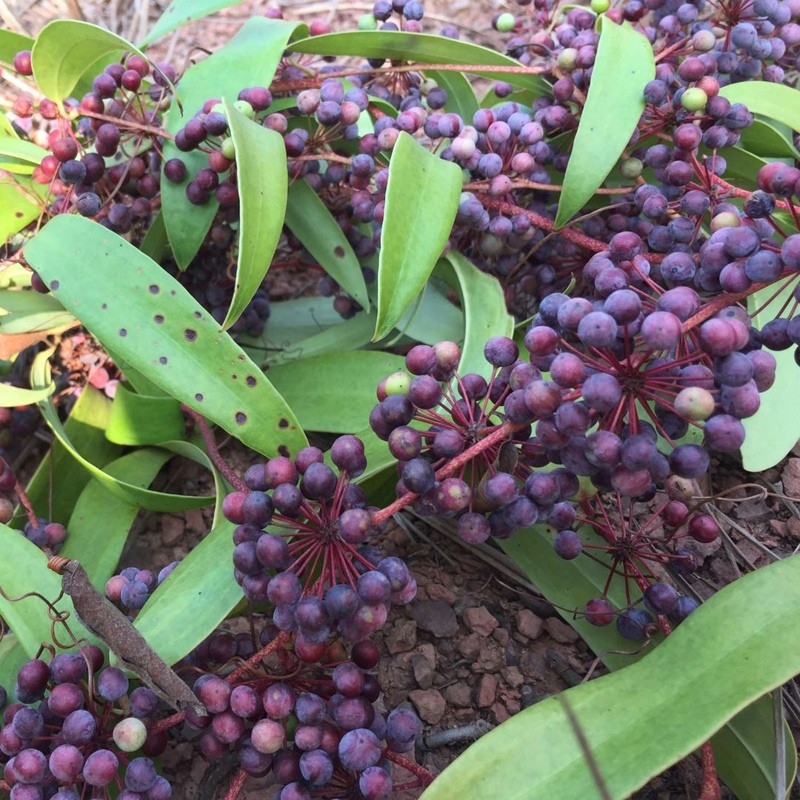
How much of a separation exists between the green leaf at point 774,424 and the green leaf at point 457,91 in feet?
2.06

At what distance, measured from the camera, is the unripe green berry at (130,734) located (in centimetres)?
72

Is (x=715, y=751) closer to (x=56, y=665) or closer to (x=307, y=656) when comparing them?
(x=307, y=656)

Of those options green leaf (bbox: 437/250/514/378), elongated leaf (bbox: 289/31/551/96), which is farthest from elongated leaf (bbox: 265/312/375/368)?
elongated leaf (bbox: 289/31/551/96)

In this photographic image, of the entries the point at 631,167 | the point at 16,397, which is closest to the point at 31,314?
the point at 16,397

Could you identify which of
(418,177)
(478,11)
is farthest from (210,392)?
(478,11)

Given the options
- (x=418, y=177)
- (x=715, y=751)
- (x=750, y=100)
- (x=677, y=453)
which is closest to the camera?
(x=677, y=453)

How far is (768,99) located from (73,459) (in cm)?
108

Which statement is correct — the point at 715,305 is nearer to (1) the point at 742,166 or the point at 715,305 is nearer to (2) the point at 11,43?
(1) the point at 742,166

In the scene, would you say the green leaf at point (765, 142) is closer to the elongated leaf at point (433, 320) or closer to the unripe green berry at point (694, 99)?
the unripe green berry at point (694, 99)

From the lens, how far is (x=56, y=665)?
78 centimetres

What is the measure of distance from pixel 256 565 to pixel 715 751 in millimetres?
512

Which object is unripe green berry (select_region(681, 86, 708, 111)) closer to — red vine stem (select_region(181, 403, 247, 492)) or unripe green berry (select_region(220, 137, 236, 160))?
unripe green berry (select_region(220, 137, 236, 160))

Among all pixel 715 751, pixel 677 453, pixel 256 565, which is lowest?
pixel 715 751

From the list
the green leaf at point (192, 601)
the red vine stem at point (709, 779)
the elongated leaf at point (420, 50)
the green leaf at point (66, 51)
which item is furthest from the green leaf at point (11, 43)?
the red vine stem at point (709, 779)
